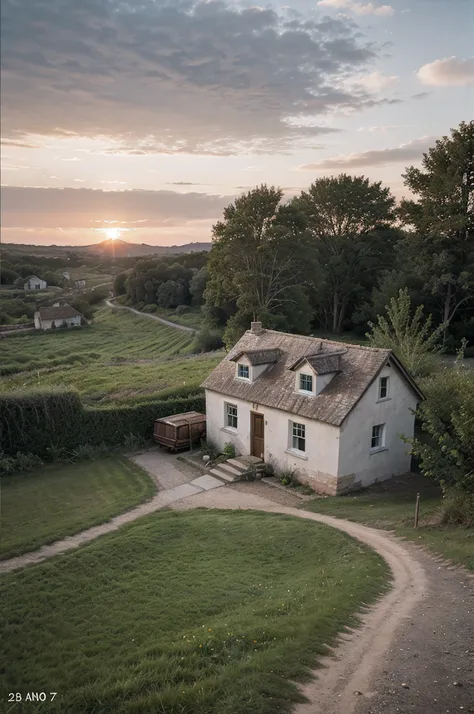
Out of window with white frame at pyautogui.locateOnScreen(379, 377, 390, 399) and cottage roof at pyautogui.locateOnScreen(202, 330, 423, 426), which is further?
window with white frame at pyautogui.locateOnScreen(379, 377, 390, 399)

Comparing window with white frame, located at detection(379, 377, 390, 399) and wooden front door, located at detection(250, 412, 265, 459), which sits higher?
window with white frame, located at detection(379, 377, 390, 399)

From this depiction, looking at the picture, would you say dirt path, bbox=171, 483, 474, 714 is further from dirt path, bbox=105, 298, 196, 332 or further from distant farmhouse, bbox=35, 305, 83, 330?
distant farmhouse, bbox=35, 305, 83, 330

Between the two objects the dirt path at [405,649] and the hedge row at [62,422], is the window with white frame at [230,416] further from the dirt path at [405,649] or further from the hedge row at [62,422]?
the dirt path at [405,649]

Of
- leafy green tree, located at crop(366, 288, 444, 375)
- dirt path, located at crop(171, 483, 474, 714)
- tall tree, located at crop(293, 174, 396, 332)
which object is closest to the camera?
dirt path, located at crop(171, 483, 474, 714)

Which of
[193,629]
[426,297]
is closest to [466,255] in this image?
[426,297]

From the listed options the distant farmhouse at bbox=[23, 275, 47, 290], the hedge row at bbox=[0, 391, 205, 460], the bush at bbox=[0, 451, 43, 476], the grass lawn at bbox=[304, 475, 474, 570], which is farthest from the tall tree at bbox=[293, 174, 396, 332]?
the distant farmhouse at bbox=[23, 275, 47, 290]

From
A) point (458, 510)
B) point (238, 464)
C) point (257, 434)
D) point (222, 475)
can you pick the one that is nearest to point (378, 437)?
point (257, 434)

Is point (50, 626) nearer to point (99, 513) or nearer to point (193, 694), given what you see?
point (193, 694)
